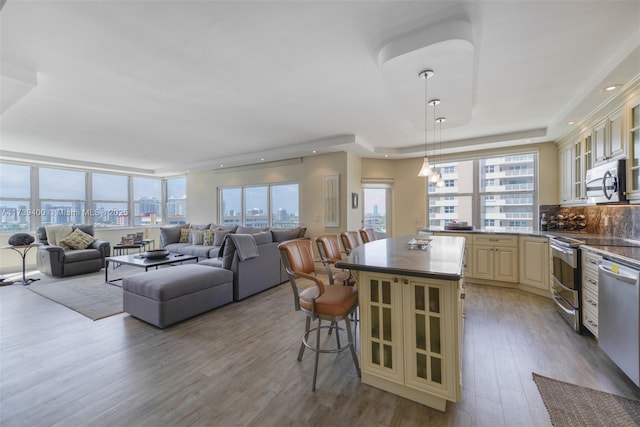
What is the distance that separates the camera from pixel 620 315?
194 centimetres

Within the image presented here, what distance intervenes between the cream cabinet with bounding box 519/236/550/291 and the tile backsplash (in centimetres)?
65

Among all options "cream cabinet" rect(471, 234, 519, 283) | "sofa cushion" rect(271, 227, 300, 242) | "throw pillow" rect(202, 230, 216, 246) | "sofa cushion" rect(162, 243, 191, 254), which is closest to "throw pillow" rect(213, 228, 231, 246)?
"throw pillow" rect(202, 230, 216, 246)

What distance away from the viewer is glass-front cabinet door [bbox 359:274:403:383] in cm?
178

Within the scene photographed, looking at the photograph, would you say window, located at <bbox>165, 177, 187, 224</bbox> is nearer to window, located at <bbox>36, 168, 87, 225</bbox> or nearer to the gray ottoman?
window, located at <bbox>36, 168, 87, 225</bbox>

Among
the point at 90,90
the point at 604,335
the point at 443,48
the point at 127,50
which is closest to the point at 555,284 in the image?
the point at 604,335

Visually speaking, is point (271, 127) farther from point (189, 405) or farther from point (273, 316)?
point (189, 405)

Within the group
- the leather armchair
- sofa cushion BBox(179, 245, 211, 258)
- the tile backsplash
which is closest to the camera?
the tile backsplash

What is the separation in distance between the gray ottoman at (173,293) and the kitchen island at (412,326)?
7.00ft

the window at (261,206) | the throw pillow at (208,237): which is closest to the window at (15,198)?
the throw pillow at (208,237)

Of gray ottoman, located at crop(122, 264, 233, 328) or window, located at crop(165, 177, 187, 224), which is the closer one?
gray ottoman, located at crop(122, 264, 233, 328)

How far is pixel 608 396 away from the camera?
71.8 inches

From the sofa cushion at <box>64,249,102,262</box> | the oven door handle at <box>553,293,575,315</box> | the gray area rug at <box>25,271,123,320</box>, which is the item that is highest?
the sofa cushion at <box>64,249,102,262</box>

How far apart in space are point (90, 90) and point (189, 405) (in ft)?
10.9

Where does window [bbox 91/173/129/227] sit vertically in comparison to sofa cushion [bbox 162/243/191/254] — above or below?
above
